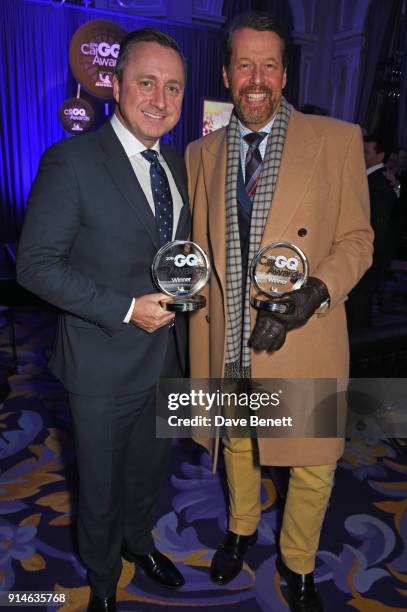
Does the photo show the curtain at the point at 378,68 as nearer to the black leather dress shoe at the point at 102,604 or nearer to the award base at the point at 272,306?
the award base at the point at 272,306

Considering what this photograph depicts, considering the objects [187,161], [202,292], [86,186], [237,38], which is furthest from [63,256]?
[237,38]

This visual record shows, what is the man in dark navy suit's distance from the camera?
144cm

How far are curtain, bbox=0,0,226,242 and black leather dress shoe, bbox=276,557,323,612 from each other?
27.2 ft

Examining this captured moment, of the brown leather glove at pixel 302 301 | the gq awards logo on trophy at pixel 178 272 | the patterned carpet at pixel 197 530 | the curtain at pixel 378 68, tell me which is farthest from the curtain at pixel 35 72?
the brown leather glove at pixel 302 301

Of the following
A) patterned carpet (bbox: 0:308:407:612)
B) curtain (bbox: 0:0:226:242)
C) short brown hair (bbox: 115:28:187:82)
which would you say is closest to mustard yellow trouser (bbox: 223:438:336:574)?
patterned carpet (bbox: 0:308:407:612)

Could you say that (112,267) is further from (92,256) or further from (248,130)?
(248,130)

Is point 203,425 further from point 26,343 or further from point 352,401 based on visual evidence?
point 26,343

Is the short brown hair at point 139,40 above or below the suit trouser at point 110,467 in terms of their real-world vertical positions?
above

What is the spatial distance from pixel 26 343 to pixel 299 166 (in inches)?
157

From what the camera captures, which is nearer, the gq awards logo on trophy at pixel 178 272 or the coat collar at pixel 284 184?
the gq awards logo on trophy at pixel 178 272

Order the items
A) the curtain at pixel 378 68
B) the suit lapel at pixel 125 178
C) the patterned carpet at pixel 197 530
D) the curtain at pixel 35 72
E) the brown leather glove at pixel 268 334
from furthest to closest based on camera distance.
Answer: the curtain at pixel 378 68, the curtain at pixel 35 72, the patterned carpet at pixel 197 530, the suit lapel at pixel 125 178, the brown leather glove at pixel 268 334

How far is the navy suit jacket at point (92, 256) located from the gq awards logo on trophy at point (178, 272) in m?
0.06

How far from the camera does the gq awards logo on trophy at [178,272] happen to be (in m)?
1.52

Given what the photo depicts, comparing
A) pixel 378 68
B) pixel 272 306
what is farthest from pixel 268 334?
pixel 378 68
